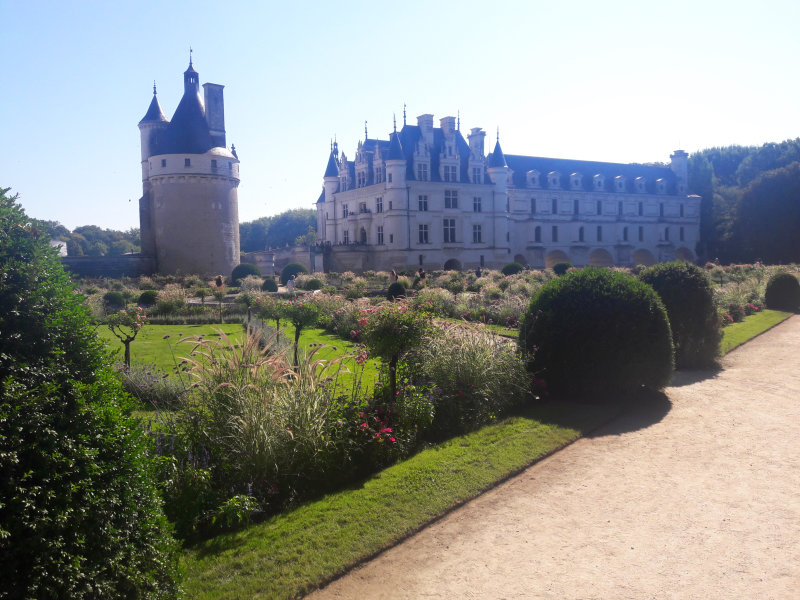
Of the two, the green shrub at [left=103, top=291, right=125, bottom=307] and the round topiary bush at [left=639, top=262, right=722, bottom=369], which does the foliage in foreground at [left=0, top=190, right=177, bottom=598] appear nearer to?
the round topiary bush at [left=639, top=262, right=722, bottom=369]

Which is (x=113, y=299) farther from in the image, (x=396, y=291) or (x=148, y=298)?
(x=396, y=291)

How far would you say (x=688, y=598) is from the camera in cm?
357

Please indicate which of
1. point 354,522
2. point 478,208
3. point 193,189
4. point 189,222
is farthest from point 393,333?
point 478,208

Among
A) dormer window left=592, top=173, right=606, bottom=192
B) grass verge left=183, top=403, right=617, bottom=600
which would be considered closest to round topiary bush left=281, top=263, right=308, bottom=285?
grass verge left=183, top=403, right=617, bottom=600

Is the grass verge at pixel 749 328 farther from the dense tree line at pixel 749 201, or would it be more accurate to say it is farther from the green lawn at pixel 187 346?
the dense tree line at pixel 749 201

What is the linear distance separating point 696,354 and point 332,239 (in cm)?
3690

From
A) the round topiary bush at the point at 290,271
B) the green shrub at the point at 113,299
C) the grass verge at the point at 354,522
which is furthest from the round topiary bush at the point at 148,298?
the grass verge at the point at 354,522

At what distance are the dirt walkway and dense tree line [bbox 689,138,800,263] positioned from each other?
45.2 m

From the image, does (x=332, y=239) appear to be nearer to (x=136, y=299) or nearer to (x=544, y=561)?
(x=136, y=299)

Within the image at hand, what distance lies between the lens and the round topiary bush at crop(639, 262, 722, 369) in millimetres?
10031

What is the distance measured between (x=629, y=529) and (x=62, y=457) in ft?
12.7

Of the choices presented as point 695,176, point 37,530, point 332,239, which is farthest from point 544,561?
point 695,176

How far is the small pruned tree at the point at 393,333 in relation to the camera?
6.48m

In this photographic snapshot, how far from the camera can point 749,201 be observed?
47094 mm
